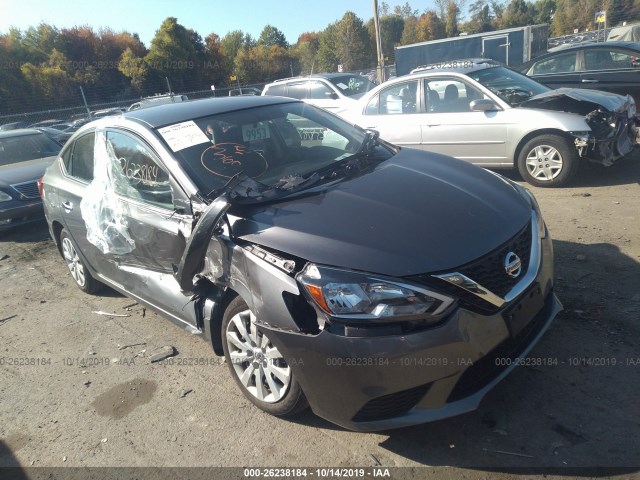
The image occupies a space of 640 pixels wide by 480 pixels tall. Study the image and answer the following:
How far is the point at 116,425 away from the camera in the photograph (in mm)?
3029

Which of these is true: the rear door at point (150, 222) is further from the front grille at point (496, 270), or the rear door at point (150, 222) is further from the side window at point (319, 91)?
the side window at point (319, 91)

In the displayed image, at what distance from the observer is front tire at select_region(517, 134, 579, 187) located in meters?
6.01

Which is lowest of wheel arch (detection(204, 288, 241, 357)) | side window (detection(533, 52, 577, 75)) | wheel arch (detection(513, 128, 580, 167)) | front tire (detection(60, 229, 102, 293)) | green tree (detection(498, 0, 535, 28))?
front tire (detection(60, 229, 102, 293))

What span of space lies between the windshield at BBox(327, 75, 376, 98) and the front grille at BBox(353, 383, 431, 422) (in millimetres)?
10542

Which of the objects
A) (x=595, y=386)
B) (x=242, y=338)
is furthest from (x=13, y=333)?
(x=595, y=386)

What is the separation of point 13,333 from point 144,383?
1929mm

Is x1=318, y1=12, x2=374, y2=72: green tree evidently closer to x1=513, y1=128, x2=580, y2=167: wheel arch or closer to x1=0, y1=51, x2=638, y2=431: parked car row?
x1=513, y1=128, x2=580, y2=167: wheel arch

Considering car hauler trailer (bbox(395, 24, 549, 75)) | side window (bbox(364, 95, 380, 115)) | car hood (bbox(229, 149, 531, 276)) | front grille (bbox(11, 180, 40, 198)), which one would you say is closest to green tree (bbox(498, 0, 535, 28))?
car hauler trailer (bbox(395, 24, 549, 75))

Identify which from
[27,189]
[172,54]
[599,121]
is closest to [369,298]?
[599,121]

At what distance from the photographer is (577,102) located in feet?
20.2

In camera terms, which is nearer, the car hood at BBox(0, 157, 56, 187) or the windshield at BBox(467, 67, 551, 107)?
the windshield at BBox(467, 67, 551, 107)

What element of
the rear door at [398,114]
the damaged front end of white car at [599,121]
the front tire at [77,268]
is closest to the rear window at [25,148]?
the front tire at [77,268]

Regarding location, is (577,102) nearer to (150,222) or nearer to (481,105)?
(481,105)

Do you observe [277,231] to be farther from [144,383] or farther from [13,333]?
[13,333]
